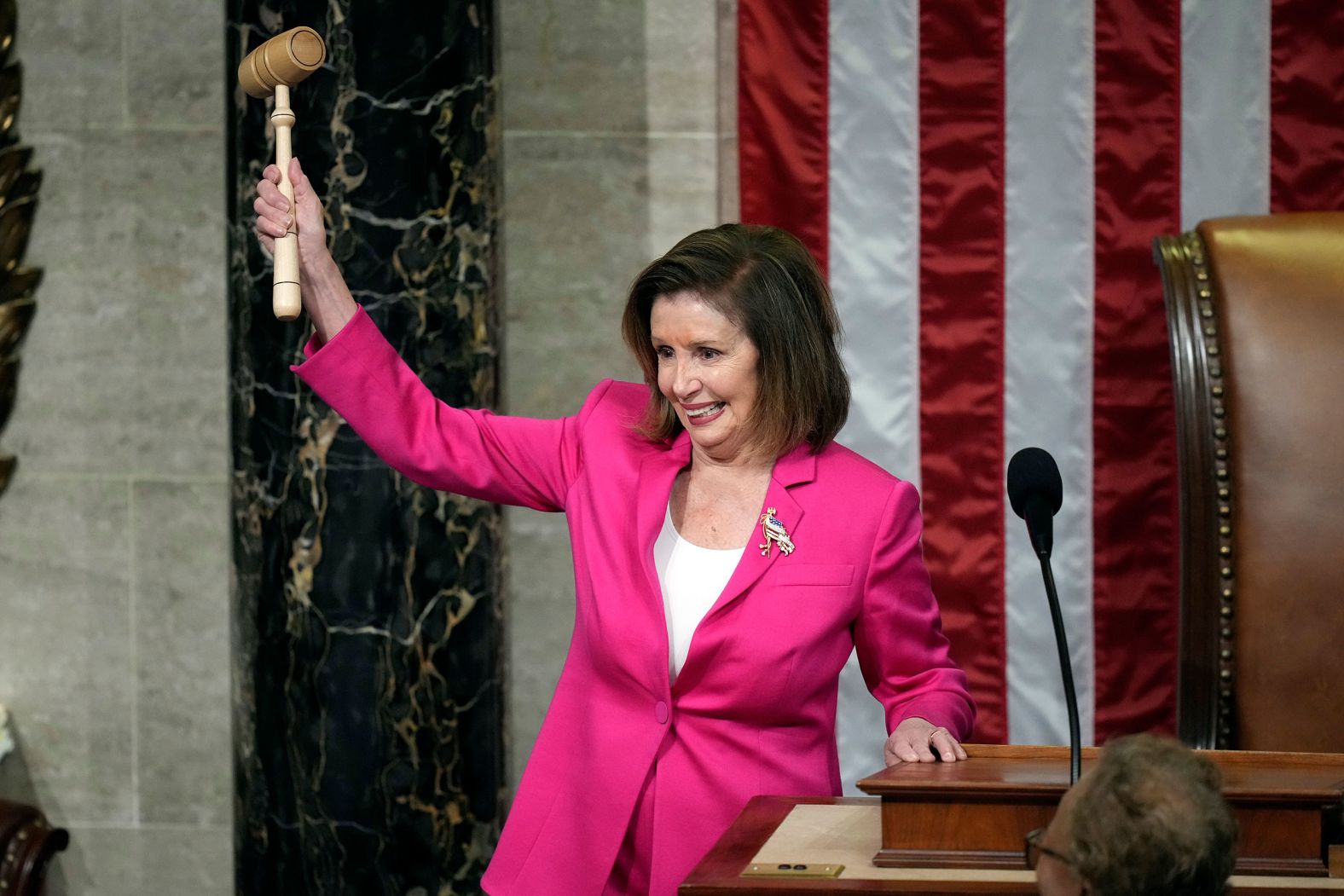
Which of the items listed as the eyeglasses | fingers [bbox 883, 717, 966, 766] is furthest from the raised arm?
the eyeglasses

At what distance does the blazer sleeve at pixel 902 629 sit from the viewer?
2127mm

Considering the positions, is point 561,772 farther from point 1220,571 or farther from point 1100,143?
point 1100,143

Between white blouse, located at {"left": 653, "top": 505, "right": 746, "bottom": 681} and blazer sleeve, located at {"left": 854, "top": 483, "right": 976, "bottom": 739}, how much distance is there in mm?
206

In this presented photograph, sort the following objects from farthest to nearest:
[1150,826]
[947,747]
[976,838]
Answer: [947,747], [976,838], [1150,826]

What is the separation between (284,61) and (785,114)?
1.74 m

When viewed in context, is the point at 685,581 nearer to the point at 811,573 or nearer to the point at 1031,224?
the point at 811,573

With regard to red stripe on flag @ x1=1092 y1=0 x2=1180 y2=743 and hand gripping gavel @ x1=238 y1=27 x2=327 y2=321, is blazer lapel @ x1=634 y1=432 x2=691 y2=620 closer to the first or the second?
hand gripping gavel @ x1=238 y1=27 x2=327 y2=321

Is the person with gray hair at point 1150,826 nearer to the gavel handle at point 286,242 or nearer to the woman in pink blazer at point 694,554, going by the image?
the woman in pink blazer at point 694,554

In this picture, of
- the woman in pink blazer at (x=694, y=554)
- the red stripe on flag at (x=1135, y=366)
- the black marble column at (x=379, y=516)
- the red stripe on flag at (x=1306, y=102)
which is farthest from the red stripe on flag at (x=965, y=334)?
the woman in pink blazer at (x=694, y=554)

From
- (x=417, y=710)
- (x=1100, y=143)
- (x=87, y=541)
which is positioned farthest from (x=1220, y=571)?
(x=87, y=541)

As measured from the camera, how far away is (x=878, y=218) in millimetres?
3582

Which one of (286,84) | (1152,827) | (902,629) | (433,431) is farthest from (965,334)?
(1152,827)

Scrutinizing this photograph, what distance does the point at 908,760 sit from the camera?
1878 millimetres

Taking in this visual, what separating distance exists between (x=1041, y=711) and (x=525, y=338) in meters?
1.54
